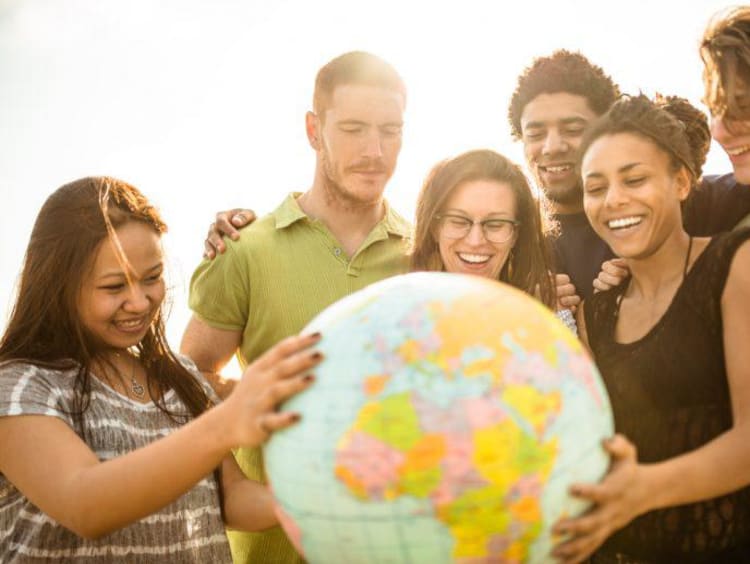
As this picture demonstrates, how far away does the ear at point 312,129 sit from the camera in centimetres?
528

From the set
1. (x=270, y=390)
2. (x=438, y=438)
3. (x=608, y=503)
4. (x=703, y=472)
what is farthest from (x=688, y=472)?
(x=270, y=390)

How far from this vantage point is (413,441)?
2.16 meters

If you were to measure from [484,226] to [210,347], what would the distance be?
1805 mm

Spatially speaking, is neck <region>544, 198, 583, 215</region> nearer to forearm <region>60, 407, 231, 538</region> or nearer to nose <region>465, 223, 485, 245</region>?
nose <region>465, 223, 485, 245</region>

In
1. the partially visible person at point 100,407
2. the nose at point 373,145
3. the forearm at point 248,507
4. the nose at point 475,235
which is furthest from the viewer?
the nose at point 373,145

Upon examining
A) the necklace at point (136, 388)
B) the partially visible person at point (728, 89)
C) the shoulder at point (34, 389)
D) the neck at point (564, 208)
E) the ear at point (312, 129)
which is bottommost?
the necklace at point (136, 388)

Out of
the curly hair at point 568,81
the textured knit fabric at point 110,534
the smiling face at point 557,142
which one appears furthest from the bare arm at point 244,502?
the curly hair at point 568,81

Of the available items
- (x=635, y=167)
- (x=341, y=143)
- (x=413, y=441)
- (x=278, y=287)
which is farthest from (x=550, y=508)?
(x=341, y=143)

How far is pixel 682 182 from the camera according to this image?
12.8 feet

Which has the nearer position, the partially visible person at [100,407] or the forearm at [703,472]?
the forearm at [703,472]

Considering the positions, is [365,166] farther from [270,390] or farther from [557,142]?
[270,390]

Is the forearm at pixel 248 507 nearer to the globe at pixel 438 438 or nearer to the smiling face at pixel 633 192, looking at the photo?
the globe at pixel 438 438

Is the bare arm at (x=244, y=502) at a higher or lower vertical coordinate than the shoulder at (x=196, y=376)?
lower

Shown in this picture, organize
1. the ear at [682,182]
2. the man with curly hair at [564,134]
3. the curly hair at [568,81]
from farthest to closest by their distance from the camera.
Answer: the curly hair at [568,81]
the man with curly hair at [564,134]
the ear at [682,182]
